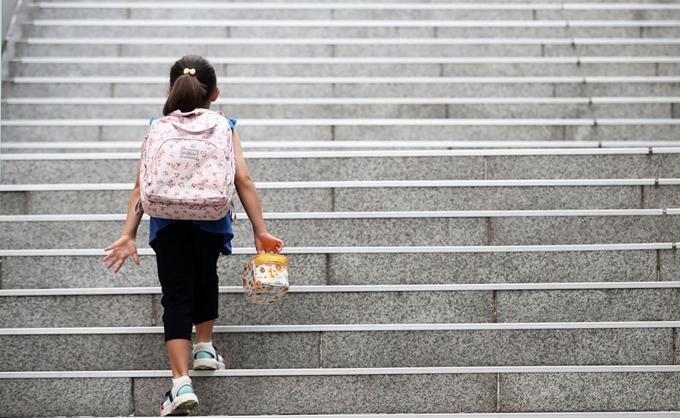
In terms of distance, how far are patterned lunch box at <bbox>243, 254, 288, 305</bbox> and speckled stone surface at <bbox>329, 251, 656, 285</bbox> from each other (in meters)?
0.65

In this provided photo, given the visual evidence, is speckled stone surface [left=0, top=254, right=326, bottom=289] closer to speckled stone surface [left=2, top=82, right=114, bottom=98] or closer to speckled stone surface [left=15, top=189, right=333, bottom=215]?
speckled stone surface [left=15, top=189, right=333, bottom=215]

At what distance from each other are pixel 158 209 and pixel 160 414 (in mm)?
959

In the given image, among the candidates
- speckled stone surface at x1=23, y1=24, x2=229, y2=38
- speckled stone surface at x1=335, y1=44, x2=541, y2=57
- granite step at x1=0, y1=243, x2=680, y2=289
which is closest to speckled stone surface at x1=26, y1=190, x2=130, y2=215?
granite step at x1=0, y1=243, x2=680, y2=289

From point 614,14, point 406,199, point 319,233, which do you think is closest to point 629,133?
point 614,14

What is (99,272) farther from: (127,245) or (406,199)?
(406,199)

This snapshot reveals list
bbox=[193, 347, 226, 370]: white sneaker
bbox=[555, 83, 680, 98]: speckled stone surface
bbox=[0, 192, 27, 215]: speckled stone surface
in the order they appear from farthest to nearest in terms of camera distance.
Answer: bbox=[555, 83, 680, 98]: speckled stone surface < bbox=[0, 192, 27, 215]: speckled stone surface < bbox=[193, 347, 226, 370]: white sneaker

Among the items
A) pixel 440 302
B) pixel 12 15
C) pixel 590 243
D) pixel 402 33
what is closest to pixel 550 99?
pixel 402 33

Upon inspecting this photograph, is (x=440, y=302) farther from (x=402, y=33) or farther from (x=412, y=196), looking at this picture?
(x=402, y=33)

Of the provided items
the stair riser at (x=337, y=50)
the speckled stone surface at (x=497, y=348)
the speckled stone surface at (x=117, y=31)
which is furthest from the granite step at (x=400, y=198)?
the speckled stone surface at (x=117, y=31)

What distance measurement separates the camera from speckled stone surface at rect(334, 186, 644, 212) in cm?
507

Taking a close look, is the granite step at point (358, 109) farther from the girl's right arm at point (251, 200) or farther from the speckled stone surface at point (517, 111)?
the girl's right arm at point (251, 200)

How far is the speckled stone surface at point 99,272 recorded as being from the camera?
188 inches

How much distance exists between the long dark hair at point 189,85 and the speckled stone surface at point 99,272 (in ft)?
3.05

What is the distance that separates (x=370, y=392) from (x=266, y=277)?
2.36ft
